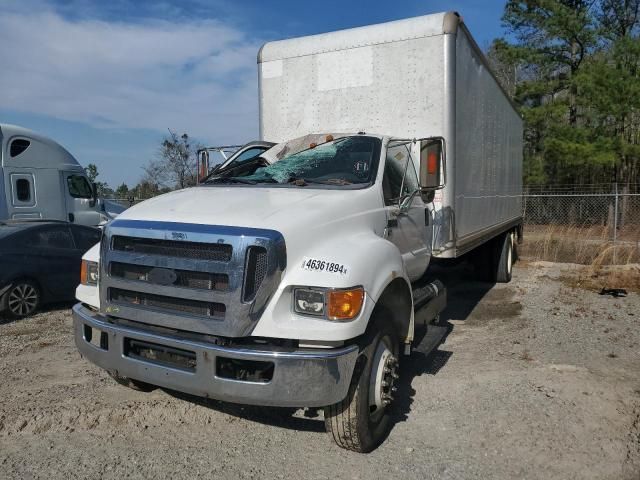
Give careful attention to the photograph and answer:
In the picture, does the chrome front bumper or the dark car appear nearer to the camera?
the chrome front bumper

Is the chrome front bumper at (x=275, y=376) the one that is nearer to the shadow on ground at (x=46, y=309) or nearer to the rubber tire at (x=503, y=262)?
the shadow on ground at (x=46, y=309)

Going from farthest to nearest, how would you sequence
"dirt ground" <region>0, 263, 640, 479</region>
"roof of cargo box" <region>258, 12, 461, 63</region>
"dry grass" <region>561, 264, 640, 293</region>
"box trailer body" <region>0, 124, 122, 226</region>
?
"box trailer body" <region>0, 124, 122, 226</region>, "dry grass" <region>561, 264, 640, 293</region>, "roof of cargo box" <region>258, 12, 461, 63</region>, "dirt ground" <region>0, 263, 640, 479</region>

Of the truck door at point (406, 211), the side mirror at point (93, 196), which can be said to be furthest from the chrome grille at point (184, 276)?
the side mirror at point (93, 196)

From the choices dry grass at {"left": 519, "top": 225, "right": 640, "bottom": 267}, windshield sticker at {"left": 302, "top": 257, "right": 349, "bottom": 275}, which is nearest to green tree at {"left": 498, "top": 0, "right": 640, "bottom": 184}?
dry grass at {"left": 519, "top": 225, "right": 640, "bottom": 267}

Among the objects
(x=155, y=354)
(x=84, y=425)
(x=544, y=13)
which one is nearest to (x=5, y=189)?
(x=84, y=425)

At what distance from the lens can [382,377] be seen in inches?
139

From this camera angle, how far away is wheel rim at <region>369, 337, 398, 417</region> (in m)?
3.49

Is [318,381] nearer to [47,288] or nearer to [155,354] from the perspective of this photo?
[155,354]

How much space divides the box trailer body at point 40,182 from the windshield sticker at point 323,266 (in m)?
10.4

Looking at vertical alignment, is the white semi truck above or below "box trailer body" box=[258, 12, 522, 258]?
below

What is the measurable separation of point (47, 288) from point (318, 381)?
6284 mm

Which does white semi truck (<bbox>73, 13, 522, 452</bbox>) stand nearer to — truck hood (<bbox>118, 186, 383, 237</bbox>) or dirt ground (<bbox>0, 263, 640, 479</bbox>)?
truck hood (<bbox>118, 186, 383, 237</bbox>)

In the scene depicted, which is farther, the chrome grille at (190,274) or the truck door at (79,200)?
the truck door at (79,200)

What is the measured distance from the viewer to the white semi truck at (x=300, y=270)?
9.83 feet
